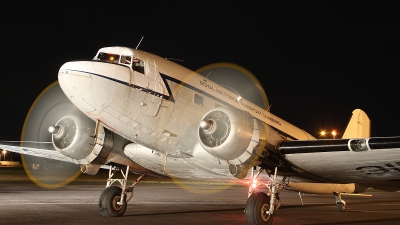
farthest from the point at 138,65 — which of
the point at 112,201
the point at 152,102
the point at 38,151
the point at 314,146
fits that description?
the point at 38,151

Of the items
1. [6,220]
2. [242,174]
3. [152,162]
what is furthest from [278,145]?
[6,220]

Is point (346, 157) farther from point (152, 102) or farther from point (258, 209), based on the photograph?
point (152, 102)

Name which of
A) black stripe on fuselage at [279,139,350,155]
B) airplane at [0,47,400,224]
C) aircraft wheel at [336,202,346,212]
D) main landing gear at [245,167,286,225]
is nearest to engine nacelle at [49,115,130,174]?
airplane at [0,47,400,224]

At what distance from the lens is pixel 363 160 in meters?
12.0

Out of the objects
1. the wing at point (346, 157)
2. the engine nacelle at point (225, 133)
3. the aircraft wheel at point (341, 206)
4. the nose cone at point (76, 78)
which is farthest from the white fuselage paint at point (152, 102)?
the aircraft wheel at point (341, 206)

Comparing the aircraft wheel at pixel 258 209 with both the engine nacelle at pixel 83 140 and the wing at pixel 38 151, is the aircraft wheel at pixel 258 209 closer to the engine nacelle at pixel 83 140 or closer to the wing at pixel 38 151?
the engine nacelle at pixel 83 140

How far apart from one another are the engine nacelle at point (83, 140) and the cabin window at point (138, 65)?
2404mm

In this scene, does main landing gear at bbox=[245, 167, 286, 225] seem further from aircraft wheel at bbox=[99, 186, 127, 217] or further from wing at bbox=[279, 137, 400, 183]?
aircraft wheel at bbox=[99, 186, 127, 217]

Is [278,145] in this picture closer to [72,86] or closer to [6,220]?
[72,86]

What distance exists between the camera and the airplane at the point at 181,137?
1127 centimetres

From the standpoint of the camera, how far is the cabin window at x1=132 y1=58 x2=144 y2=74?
466 inches

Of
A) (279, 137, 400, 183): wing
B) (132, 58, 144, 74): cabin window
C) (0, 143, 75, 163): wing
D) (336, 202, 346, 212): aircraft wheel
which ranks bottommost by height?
(0, 143, 75, 163): wing

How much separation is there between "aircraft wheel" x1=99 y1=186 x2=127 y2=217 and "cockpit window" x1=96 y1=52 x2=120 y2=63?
4226 millimetres

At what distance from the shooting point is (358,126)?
20.3 metres
